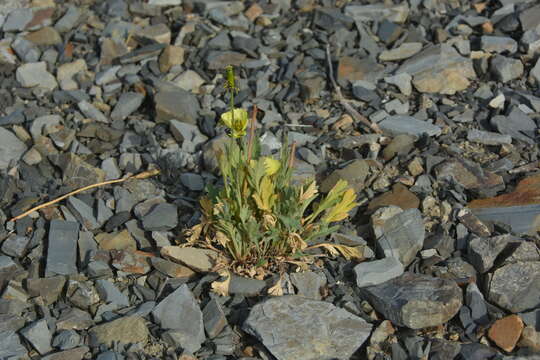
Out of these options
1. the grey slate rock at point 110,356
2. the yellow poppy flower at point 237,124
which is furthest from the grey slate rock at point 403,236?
the grey slate rock at point 110,356

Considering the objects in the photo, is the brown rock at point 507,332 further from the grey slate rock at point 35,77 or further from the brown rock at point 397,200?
the grey slate rock at point 35,77

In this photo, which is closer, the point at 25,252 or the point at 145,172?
the point at 25,252

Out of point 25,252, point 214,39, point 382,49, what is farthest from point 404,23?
point 25,252

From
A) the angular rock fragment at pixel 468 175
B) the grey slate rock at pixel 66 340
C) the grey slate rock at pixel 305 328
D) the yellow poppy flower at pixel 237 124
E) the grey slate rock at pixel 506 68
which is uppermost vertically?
the yellow poppy flower at pixel 237 124

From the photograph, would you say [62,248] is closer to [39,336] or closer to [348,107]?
[39,336]

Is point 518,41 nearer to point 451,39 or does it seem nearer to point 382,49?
point 451,39

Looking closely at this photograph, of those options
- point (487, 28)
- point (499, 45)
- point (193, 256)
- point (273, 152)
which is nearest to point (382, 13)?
point (487, 28)
